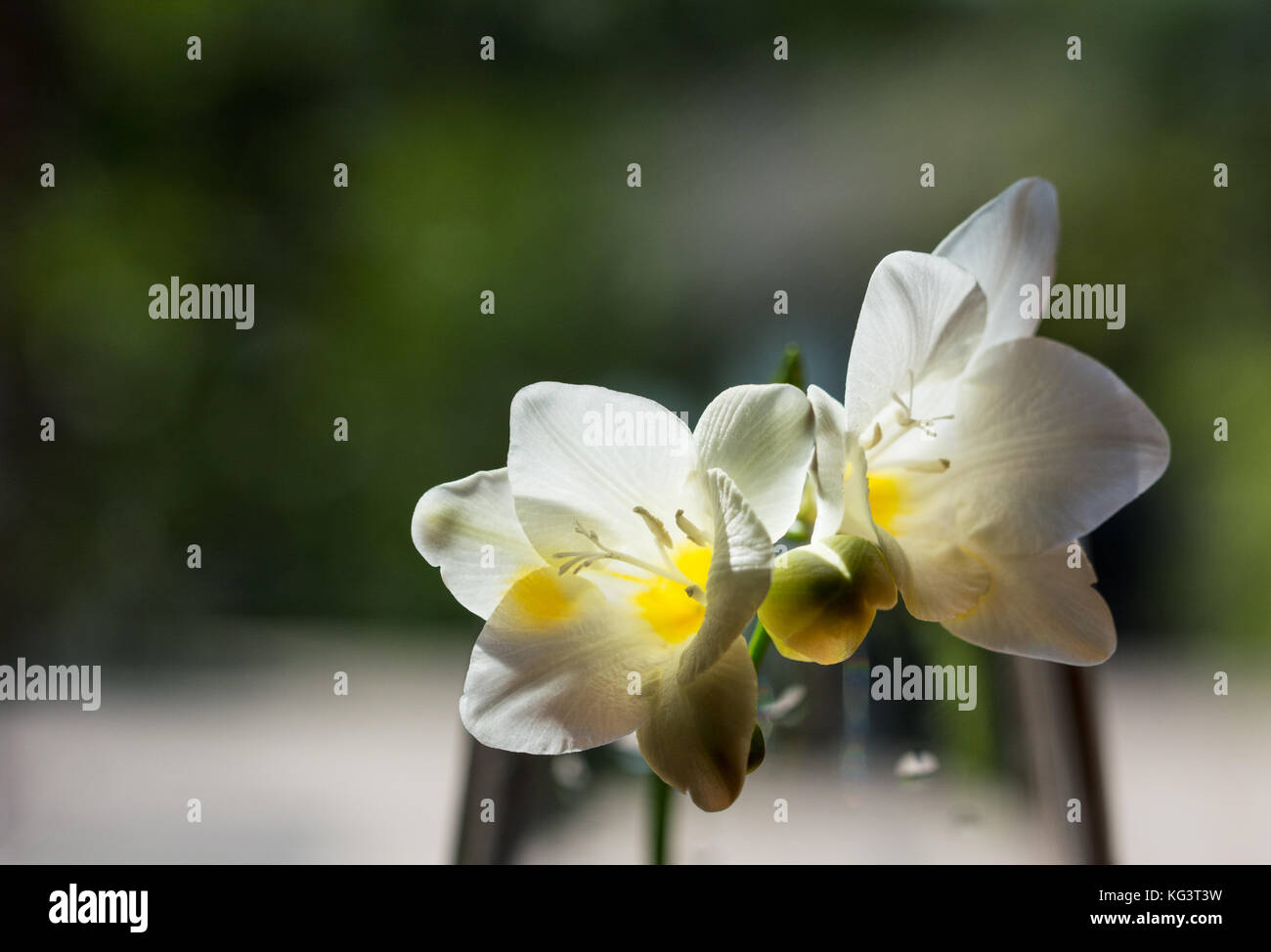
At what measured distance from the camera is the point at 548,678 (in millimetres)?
225

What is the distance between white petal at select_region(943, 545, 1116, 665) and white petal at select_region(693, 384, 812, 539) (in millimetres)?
53

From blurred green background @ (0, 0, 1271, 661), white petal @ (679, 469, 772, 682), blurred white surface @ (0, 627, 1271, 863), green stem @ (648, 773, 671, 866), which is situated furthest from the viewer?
blurred green background @ (0, 0, 1271, 661)

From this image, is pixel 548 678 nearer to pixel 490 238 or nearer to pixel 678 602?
pixel 678 602

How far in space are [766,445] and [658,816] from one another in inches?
5.5

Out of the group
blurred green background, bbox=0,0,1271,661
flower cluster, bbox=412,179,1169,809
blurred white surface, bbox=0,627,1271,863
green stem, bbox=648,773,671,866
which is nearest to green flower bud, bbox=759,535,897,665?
flower cluster, bbox=412,179,1169,809

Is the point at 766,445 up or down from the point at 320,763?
up

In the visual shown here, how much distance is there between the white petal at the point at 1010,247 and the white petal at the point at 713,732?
0.35ft

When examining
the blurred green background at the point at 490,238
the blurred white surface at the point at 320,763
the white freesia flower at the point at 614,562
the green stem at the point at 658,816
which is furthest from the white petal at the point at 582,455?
the blurred green background at the point at 490,238

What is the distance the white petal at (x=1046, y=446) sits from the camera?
0.76ft

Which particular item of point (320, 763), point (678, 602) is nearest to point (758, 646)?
point (678, 602)

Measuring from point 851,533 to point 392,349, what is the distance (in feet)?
2.41

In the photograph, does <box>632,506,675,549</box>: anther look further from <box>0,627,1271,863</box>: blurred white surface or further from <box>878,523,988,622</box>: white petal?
<box>0,627,1271,863</box>: blurred white surface

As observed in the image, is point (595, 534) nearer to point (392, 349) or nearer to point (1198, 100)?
point (392, 349)

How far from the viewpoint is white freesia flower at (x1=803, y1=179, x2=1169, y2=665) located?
227 millimetres
